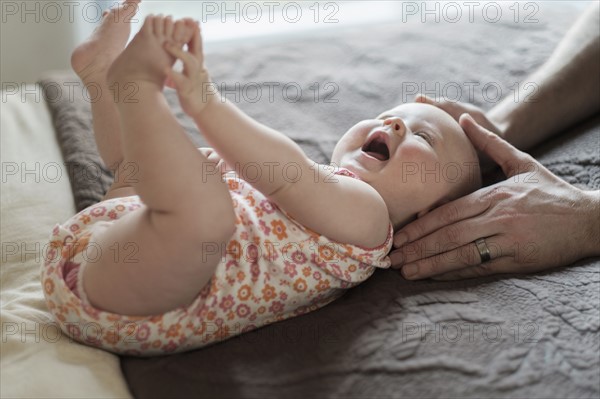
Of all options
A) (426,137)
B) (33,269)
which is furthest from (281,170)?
(33,269)

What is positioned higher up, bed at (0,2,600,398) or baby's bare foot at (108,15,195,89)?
baby's bare foot at (108,15,195,89)

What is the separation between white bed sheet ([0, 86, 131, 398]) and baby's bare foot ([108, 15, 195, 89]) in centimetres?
42

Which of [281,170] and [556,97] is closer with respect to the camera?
[281,170]

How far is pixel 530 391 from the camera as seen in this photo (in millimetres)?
976

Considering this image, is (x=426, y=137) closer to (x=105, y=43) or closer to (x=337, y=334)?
(x=337, y=334)

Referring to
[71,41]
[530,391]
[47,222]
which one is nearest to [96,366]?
[47,222]

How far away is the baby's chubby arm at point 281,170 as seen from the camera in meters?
0.99

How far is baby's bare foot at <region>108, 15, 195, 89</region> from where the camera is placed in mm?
956

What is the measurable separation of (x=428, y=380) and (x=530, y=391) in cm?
14

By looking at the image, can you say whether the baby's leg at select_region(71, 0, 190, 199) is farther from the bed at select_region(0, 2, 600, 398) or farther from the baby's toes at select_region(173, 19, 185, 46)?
the baby's toes at select_region(173, 19, 185, 46)

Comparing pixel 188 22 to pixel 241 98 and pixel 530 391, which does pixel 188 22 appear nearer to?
pixel 530 391

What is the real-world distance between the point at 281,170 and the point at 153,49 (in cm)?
26

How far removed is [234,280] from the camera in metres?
1.12

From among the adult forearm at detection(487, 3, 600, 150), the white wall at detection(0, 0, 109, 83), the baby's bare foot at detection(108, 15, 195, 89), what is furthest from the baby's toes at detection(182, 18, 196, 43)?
the white wall at detection(0, 0, 109, 83)
